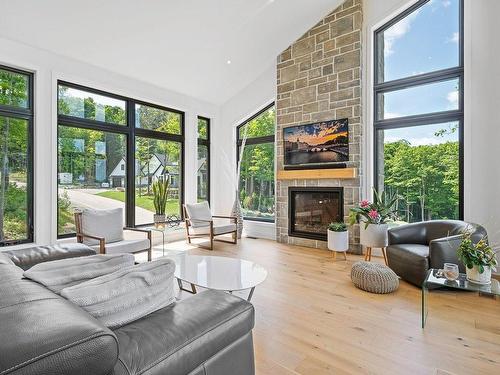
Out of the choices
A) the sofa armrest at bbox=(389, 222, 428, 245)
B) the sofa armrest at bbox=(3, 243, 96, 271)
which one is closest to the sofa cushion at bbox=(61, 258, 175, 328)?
the sofa armrest at bbox=(3, 243, 96, 271)

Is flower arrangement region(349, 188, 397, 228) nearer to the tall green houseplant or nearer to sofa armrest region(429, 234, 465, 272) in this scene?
sofa armrest region(429, 234, 465, 272)

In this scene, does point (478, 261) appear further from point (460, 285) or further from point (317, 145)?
point (317, 145)

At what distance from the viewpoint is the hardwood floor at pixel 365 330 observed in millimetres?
1816

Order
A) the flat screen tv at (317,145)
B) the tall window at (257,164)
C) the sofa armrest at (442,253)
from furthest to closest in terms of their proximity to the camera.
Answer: the tall window at (257,164) → the flat screen tv at (317,145) → the sofa armrest at (442,253)

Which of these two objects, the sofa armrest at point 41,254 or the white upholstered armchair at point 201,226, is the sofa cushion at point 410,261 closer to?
the white upholstered armchair at point 201,226

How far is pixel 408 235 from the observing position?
359 centimetres

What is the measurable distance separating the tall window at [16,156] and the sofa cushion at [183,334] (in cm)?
372

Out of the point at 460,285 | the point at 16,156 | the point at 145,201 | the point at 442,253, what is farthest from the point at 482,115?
the point at 16,156

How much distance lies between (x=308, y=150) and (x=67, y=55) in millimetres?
3994

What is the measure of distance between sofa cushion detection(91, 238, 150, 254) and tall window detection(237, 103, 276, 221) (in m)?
2.92

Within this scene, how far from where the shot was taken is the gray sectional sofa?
2.27ft

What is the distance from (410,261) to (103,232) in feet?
12.3

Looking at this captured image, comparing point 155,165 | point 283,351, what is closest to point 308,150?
point 155,165

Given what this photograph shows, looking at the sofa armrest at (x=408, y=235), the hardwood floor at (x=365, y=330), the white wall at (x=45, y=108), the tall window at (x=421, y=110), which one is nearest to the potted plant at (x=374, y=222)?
the sofa armrest at (x=408, y=235)
